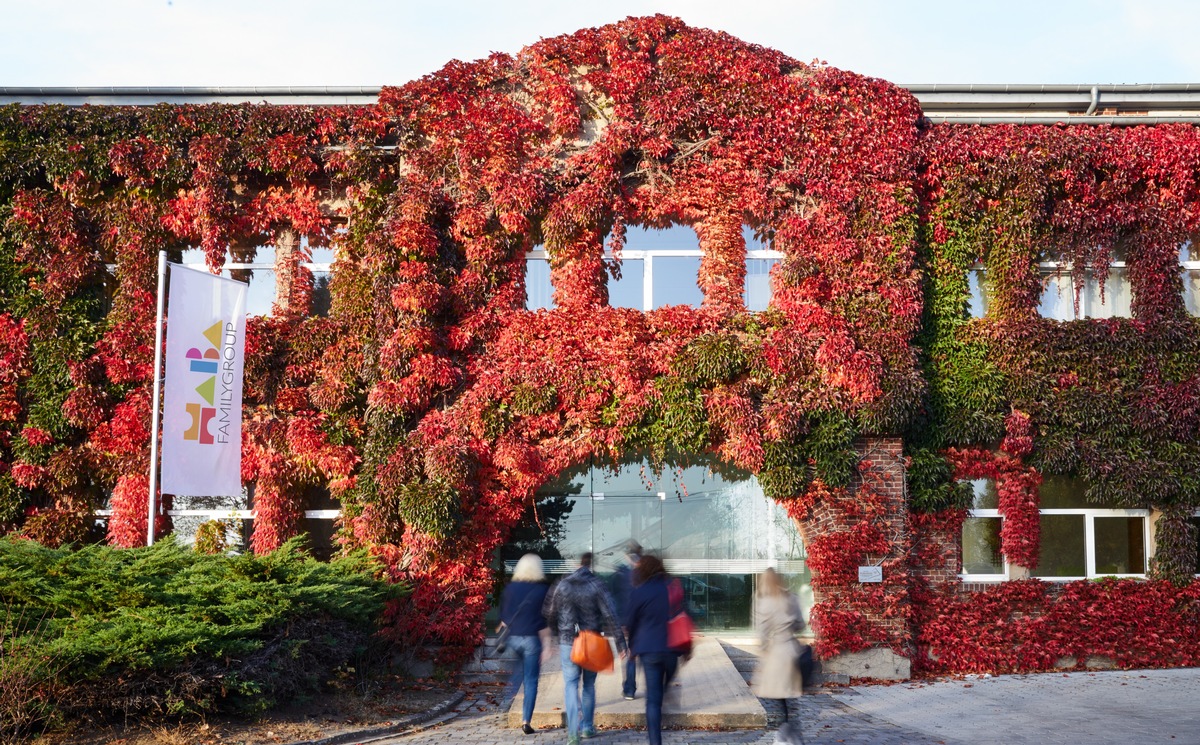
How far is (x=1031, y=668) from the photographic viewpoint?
14.6 metres

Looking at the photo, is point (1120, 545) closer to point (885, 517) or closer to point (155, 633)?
point (885, 517)

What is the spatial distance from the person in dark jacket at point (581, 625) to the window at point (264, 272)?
778cm

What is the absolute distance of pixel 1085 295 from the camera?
52.2 ft

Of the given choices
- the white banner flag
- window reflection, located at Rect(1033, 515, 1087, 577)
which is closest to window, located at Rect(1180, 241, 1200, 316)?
window reflection, located at Rect(1033, 515, 1087, 577)

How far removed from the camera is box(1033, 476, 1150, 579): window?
15344 mm

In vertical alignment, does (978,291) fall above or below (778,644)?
above

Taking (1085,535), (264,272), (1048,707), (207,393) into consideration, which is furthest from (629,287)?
(1048,707)

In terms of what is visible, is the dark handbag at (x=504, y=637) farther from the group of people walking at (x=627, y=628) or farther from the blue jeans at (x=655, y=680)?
the blue jeans at (x=655, y=680)

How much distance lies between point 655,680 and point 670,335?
6.84 meters

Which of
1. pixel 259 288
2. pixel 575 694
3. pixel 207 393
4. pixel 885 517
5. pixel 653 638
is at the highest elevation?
pixel 259 288

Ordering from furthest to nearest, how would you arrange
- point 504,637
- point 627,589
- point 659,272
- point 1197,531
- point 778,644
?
point 659,272
point 1197,531
point 627,589
point 504,637
point 778,644

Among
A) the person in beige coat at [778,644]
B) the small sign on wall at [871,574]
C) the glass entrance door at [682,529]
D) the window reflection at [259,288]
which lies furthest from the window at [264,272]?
the person in beige coat at [778,644]

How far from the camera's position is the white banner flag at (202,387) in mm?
12398

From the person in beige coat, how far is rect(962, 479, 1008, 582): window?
6.94m
